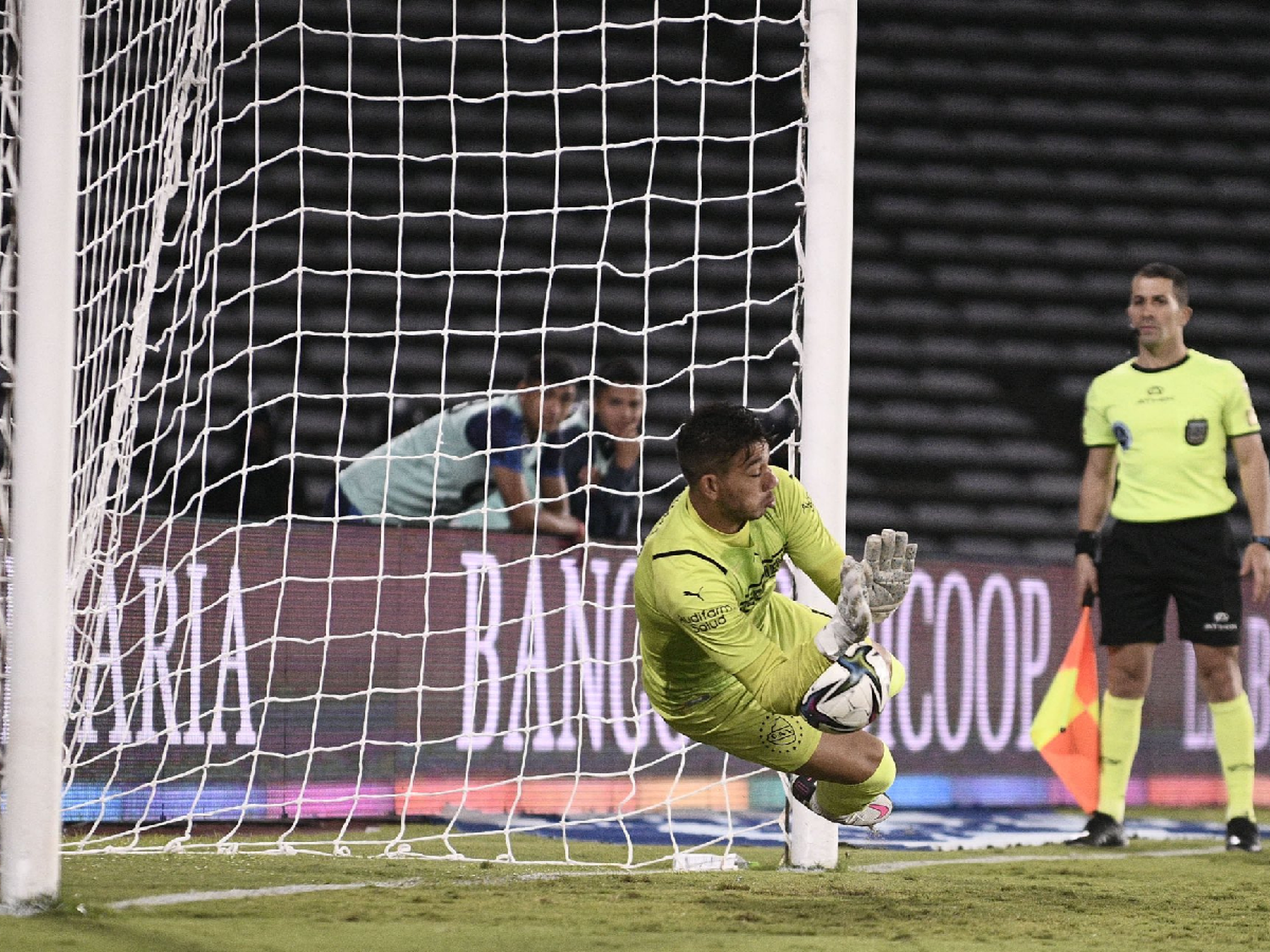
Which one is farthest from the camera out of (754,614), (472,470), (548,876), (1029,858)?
(472,470)

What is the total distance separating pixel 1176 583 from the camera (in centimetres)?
545

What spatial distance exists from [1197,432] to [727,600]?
8.24 feet

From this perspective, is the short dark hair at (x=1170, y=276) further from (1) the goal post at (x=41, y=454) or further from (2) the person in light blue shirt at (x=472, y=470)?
(1) the goal post at (x=41, y=454)

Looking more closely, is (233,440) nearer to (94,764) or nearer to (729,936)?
(94,764)

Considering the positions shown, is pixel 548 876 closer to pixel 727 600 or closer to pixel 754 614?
pixel 754 614

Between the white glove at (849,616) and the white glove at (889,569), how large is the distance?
14 mm

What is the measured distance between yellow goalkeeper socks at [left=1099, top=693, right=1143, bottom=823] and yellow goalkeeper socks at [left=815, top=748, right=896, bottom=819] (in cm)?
173

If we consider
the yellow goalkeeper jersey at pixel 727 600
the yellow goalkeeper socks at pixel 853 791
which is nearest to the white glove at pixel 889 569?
the yellow goalkeeper jersey at pixel 727 600

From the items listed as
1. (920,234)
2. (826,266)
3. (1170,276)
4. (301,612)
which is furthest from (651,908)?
(920,234)

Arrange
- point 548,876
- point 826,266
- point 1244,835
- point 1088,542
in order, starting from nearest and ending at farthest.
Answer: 1. point 548,876
2. point 826,266
3. point 1244,835
4. point 1088,542

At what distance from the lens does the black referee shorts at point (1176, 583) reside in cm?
537

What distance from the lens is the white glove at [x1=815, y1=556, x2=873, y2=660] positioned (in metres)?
3.32

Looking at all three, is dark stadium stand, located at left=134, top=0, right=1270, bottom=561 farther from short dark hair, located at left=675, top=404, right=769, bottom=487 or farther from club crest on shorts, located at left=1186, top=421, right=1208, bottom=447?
short dark hair, located at left=675, top=404, right=769, bottom=487

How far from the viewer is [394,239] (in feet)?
29.9
